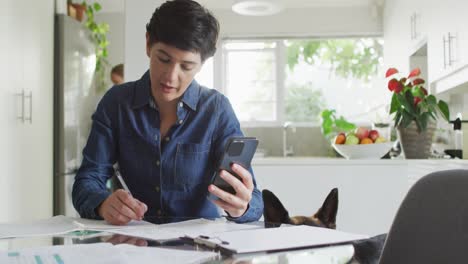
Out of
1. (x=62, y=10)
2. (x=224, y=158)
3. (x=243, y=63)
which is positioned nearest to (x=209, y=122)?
(x=224, y=158)

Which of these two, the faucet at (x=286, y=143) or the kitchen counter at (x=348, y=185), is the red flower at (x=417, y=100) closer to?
the kitchen counter at (x=348, y=185)

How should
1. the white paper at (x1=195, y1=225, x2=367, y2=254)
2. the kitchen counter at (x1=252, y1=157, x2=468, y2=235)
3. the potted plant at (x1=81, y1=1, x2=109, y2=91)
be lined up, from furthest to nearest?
the potted plant at (x1=81, y1=1, x2=109, y2=91)
the kitchen counter at (x1=252, y1=157, x2=468, y2=235)
the white paper at (x1=195, y1=225, x2=367, y2=254)

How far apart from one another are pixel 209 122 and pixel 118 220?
0.43 m

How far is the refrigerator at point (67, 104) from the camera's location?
380cm

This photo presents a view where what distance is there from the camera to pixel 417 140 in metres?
3.02

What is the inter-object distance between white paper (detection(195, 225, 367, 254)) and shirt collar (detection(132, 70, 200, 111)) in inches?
21.1

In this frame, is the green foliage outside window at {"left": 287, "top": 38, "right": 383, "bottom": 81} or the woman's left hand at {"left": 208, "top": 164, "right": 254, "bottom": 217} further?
the green foliage outside window at {"left": 287, "top": 38, "right": 383, "bottom": 81}

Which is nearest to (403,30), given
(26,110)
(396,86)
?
(396,86)

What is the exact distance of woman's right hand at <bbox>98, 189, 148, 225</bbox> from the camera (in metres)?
1.20

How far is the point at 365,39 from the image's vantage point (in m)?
5.66

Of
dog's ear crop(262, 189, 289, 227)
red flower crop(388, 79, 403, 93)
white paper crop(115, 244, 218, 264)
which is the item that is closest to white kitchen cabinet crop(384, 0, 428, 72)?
red flower crop(388, 79, 403, 93)

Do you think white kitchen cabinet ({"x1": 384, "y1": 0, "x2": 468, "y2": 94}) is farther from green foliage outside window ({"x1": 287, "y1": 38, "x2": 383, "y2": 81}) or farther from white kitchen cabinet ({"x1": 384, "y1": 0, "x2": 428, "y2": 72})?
green foliage outside window ({"x1": 287, "y1": 38, "x2": 383, "y2": 81})

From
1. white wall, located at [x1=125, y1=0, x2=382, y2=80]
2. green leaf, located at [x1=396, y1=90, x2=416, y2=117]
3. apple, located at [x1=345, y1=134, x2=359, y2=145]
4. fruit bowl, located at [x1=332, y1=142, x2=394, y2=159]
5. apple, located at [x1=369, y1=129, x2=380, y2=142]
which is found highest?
white wall, located at [x1=125, y1=0, x2=382, y2=80]

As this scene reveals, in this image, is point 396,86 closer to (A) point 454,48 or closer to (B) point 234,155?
(A) point 454,48
